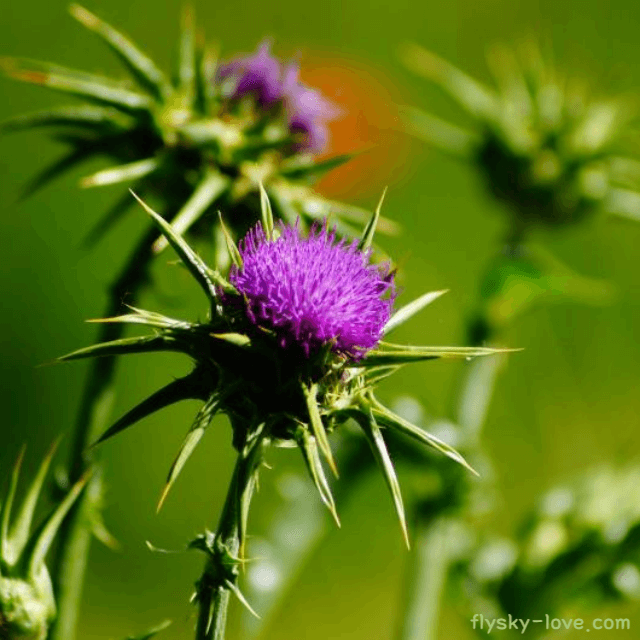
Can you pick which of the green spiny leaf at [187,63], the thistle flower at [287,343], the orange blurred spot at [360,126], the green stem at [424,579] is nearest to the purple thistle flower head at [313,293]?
the thistle flower at [287,343]

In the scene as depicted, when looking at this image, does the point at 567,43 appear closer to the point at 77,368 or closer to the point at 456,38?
the point at 456,38

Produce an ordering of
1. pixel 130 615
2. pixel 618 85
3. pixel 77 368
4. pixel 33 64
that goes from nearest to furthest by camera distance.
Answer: pixel 33 64 → pixel 130 615 → pixel 77 368 → pixel 618 85

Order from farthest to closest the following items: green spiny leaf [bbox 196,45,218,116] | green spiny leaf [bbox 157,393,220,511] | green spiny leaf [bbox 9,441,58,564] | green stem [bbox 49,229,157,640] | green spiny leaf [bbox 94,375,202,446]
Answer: green spiny leaf [bbox 196,45,218,116] → green stem [bbox 49,229,157,640] → green spiny leaf [bbox 9,441,58,564] → green spiny leaf [bbox 94,375,202,446] → green spiny leaf [bbox 157,393,220,511]

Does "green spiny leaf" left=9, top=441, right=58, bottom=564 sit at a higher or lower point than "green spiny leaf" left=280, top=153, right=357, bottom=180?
lower

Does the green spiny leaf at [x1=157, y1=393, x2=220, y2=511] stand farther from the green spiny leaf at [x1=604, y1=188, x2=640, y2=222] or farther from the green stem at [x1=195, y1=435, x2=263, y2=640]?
the green spiny leaf at [x1=604, y1=188, x2=640, y2=222]

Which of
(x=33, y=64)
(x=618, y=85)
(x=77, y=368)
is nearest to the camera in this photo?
(x=33, y=64)

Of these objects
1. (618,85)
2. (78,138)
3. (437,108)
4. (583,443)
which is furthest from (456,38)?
(78,138)

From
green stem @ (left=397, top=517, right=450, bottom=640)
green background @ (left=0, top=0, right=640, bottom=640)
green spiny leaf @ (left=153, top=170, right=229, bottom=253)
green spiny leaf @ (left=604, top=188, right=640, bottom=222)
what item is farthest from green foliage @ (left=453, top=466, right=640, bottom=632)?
green spiny leaf @ (left=153, top=170, right=229, bottom=253)

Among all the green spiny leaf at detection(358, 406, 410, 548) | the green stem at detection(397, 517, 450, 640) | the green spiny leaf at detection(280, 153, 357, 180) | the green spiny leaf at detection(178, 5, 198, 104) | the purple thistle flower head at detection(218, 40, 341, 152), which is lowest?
the green spiny leaf at detection(358, 406, 410, 548)
